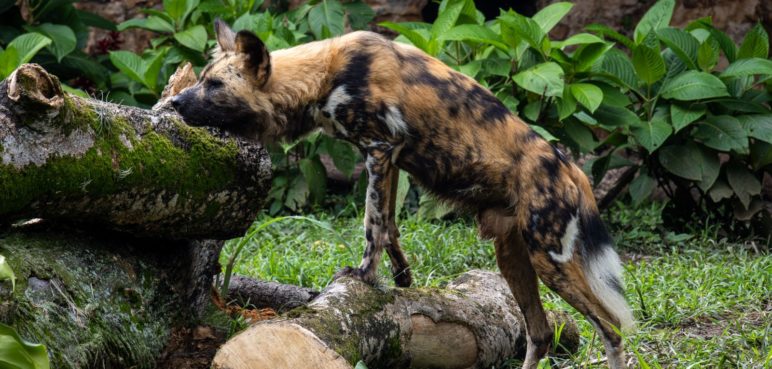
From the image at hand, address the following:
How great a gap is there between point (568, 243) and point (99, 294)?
2002 mm

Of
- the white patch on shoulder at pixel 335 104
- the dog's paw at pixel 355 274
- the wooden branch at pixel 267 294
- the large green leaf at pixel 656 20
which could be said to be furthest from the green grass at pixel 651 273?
the large green leaf at pixel 656 20

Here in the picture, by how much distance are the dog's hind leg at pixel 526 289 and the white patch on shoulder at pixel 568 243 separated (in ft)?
0.98

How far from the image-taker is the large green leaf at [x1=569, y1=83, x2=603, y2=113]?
6562mm

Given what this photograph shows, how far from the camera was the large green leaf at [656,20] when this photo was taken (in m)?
7.40

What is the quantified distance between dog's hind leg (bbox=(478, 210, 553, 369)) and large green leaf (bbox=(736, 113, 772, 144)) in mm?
3284

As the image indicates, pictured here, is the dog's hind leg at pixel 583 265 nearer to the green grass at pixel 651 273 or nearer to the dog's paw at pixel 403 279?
the green grass at pixel 651 273

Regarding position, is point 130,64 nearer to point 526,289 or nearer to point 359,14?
point 359,14

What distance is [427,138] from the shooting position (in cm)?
425

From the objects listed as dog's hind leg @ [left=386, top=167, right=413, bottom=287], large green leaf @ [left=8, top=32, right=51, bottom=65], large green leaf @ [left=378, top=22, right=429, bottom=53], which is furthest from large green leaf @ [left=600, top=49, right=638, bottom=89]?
large green leaf @ [left=8, top=32, right=51, bottom=65]

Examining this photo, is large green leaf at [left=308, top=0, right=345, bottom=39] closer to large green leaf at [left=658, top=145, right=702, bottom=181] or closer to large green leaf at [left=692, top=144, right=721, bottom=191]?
large green leaf at [left=658, top=145, right=702, bottom=181]

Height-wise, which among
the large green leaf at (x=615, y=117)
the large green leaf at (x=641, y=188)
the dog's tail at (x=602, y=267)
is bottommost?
the large green leaf at (x=641, y=188)

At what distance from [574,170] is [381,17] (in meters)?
5.50

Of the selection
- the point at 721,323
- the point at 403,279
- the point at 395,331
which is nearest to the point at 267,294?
the point at 403,279

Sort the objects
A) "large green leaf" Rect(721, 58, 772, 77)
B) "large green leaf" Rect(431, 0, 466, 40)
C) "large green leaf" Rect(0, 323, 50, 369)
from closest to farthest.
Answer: "large green leaf" Rect(0, 323, 50, 369) < "large green leaf" Rect(721, 58, 772, 77) < "large green leaf" Rect(431, 0, 466, 40)
